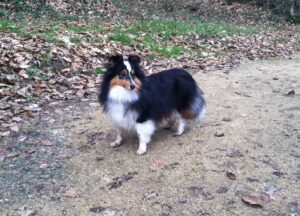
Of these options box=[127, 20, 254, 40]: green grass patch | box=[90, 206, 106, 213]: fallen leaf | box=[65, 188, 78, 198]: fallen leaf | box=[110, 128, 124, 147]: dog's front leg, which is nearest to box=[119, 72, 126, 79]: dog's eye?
box=[110, 128, 124, 147]: dog's front leg

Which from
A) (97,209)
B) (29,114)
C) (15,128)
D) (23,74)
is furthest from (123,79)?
(23,74)

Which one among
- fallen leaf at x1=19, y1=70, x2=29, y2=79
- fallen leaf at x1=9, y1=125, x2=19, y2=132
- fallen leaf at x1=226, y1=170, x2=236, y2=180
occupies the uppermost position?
fallen leaf at x1=19, y1=70, x2=29, y2=79

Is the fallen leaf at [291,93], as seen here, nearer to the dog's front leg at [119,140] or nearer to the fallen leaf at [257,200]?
the dog's front leg at [119,140]

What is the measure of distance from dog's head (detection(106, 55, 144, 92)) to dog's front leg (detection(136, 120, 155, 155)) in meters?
0.44

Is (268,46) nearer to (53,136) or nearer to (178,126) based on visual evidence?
(178,126)

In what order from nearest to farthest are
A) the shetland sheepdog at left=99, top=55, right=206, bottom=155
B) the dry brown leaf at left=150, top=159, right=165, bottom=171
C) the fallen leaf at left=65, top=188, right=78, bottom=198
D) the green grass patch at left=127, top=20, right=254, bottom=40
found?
the fallen leaf at left=65, top=188, right=78, bottom=198
the dry brown leaf at left=150, top=159, right=165, bottom=171
the shetland sheepdog at left=99, top=55, right=206, bottom=155
the green grass patch at left=127, top=20, right=254, bottom=40

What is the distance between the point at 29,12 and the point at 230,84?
766 centimetres

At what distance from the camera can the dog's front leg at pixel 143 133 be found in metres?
4.45

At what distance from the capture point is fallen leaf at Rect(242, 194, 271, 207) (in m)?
3.40

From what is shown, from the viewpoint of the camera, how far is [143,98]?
Result: 4348 millimetres

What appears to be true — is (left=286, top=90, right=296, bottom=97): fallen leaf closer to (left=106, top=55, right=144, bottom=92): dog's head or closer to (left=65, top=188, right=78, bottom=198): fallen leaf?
(left=106, top=55, right=144, bottom=92): dog's head

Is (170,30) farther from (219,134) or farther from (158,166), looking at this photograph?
(158,166)

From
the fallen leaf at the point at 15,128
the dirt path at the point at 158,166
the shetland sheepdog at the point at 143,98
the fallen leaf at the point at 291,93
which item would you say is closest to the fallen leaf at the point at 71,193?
the dirt path at the point at 158,166

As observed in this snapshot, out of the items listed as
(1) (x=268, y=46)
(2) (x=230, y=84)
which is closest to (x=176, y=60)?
(2) (x=230, y=84)
